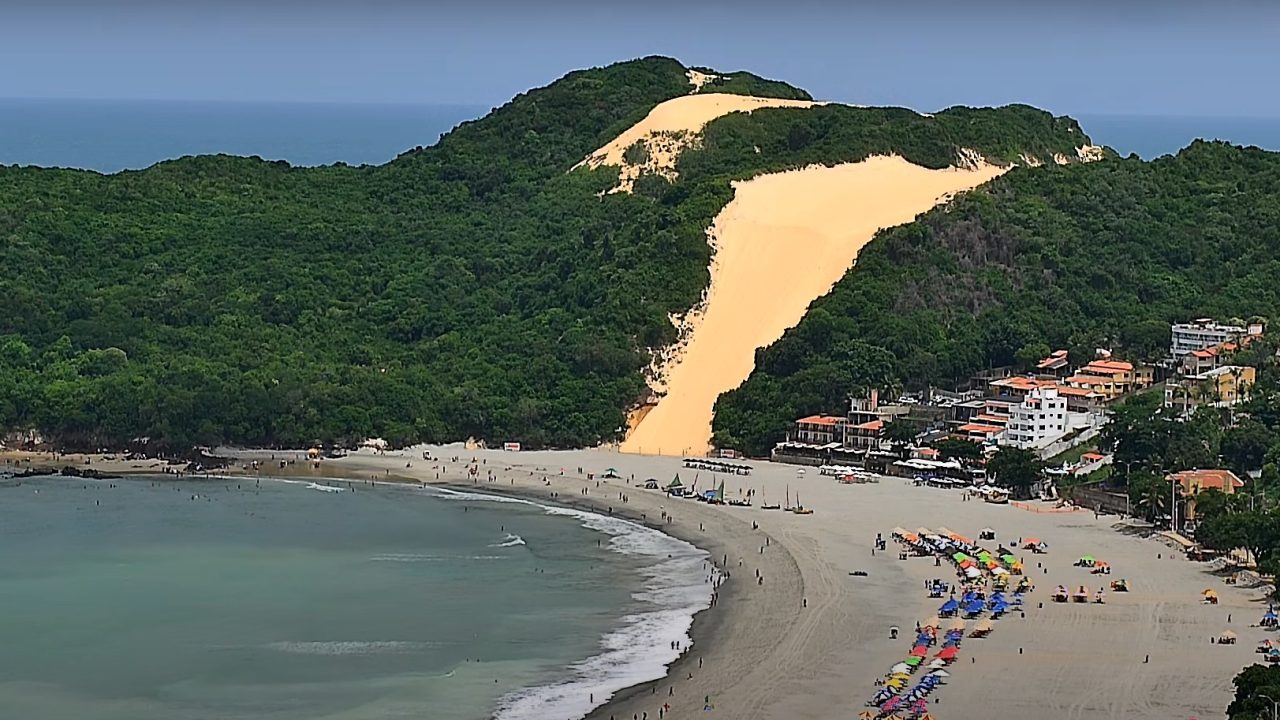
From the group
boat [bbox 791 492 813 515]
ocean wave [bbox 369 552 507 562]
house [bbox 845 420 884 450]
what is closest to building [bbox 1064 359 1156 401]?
house [bbox 845 420 884 450]

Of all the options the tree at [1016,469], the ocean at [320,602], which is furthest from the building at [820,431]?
the ocean at [320,602]

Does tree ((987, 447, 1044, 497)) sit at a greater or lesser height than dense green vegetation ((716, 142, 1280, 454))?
lesser

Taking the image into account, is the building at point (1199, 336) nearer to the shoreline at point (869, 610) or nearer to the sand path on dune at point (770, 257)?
the sand path on dune at point (770, 257)

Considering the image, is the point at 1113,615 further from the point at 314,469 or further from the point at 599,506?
the point at 314,469

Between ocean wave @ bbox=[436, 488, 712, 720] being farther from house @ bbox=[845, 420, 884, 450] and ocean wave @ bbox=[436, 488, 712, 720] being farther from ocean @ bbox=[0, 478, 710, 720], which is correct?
house @ bbox=[845, 420, 884, 450]

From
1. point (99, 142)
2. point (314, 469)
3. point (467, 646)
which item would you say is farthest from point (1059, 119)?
point (99, 142)

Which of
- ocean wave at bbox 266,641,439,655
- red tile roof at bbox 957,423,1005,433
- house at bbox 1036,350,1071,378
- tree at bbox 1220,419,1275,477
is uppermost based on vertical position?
house at bbox 1036,350,1071,378

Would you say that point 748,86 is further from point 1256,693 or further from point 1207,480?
point 1256,693
